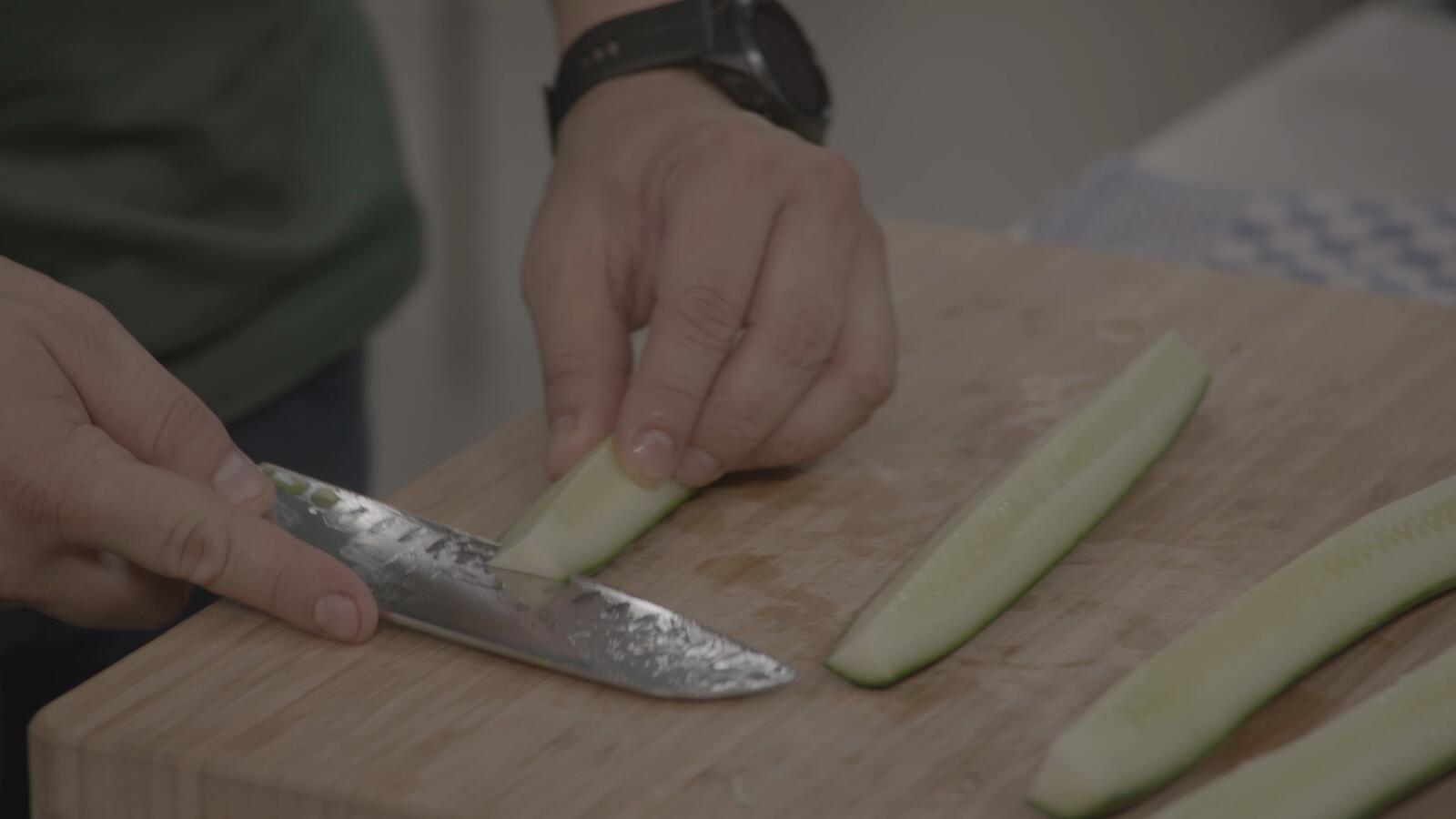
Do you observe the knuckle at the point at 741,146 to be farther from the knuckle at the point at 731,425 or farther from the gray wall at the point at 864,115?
the gray wall at the point at 864,115

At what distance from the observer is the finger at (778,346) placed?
1185 mm

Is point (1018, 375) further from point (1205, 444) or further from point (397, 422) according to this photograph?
point (397, 422)

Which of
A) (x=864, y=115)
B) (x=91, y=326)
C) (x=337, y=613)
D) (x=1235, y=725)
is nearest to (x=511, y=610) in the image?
(x=337, y=613)

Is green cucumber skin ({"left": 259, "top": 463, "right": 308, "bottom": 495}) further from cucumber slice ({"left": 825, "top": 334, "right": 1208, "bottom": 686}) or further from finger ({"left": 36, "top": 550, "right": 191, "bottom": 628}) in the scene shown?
cucumber slice ({"left": 825, "top": 334, "right": 1208, "bottom": 686})

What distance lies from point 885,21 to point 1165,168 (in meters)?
4.26

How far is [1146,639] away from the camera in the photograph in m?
1.03

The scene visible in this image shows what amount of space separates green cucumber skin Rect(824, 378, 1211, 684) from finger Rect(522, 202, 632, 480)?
10.3 inches

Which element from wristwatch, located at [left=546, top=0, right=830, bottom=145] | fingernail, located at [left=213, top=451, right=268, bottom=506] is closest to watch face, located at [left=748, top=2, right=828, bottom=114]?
wristwatch, located at [left=546, top=0, right=830, bottom=145]

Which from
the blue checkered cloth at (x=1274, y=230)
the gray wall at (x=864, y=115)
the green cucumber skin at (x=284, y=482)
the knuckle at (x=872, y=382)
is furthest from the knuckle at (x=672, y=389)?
the gray wall at (x=864, y=115)

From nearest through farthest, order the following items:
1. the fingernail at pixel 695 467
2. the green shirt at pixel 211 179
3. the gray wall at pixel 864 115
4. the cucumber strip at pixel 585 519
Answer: the cucumber strip at pixel 585 519 < the fingernail at pixel 695 467 < the green shirt at pixel 211 179 < the gray wall at pixel 864 115

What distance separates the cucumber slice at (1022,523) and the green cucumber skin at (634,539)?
18cm

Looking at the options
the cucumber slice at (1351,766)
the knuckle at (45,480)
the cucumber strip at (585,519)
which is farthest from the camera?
the cucumber strip at (585,519)

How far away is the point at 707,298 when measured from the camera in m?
1.20

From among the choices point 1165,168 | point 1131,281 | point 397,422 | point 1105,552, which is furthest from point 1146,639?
point 397,422
